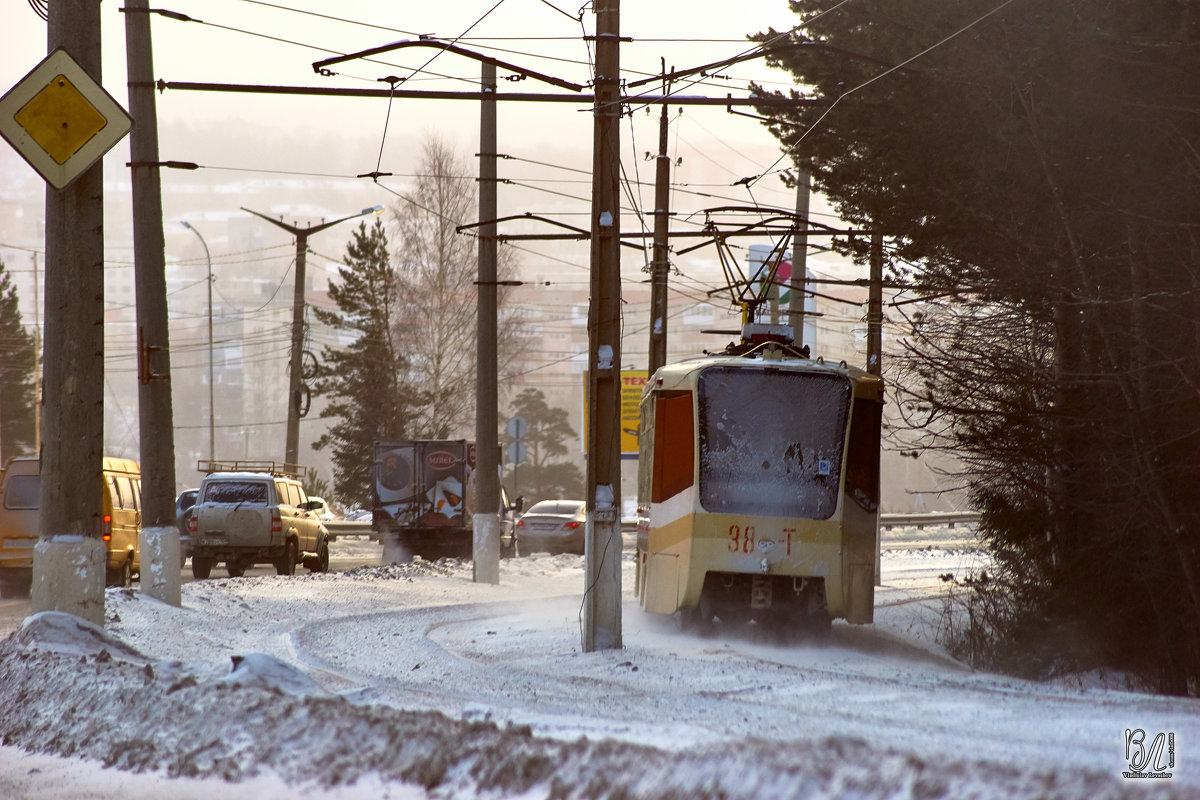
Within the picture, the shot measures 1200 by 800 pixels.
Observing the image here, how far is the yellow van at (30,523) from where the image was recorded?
21.0 meters

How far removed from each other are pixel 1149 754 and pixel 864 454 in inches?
326

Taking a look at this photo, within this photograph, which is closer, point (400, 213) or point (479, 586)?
point (479, 586)

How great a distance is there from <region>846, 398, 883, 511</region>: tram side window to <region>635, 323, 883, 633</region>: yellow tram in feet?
0.04

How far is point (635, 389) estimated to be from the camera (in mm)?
37719

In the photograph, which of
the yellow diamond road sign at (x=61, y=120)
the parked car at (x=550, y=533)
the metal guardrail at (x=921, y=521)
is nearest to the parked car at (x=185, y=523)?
the parked car at (x=550, y=533)

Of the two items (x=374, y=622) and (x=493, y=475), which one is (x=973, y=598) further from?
(x=493, y=475)

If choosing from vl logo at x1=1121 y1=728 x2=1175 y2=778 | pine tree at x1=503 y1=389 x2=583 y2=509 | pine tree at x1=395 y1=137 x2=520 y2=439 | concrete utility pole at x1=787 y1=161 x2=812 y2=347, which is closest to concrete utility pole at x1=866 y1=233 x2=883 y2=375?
concrete utility pole at x1=787 y1=161 x2=812 y2=347

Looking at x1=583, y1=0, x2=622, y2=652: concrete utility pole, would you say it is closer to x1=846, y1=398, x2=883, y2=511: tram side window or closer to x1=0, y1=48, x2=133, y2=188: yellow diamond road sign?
x1=846, y1=398, x2=883, y2=511: tram side window

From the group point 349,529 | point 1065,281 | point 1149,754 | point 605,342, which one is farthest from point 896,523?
point 1149,754

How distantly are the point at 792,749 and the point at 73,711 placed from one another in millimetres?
4069

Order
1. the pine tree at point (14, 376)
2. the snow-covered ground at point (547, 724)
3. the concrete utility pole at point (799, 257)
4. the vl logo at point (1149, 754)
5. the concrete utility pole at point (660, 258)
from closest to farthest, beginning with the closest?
the snow-covered ground at point (547, 724) → the vl logo at point (1149, 754) → the concrete utility pole at point (660, 258) → the concrete utility pole at point (799, 257) → the pine tree at point (14, 376)

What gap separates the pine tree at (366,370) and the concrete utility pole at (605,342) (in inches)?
1827

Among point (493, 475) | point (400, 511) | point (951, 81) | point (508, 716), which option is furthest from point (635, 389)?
point (508, 716)

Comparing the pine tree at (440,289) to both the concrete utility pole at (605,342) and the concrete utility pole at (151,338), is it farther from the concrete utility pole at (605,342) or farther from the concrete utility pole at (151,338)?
the concrete utility pole at (605,342)
